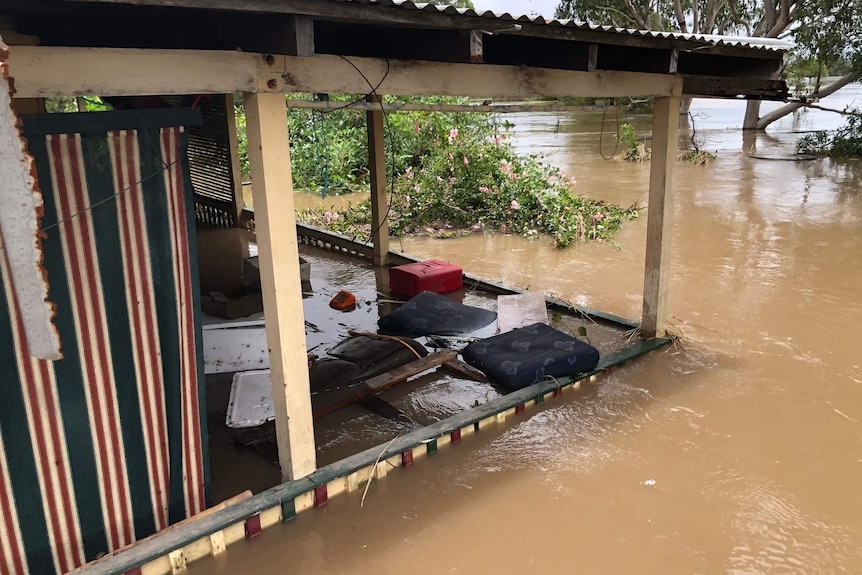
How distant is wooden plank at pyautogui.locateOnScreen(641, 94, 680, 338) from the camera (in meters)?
A: 5.77

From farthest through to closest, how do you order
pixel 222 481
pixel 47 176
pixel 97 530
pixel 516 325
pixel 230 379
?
1. pixel 516 325
2. pixel 230 379
3. pixel 222 481
4. pixel 97 530
5. pixel 47 176

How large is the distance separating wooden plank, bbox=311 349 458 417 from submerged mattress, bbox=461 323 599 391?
0.99ft

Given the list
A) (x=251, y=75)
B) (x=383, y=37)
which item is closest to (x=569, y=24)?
(x=383, y=37)

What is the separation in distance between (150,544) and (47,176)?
1.97 m

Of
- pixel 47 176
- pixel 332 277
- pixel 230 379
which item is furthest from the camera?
pixel 332 277

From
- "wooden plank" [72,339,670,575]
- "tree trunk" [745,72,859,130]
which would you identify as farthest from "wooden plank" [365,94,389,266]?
"tree trunk" [745,72,859,130]

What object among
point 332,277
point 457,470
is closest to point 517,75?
point 457,470

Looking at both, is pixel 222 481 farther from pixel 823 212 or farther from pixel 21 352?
pixel 823 212

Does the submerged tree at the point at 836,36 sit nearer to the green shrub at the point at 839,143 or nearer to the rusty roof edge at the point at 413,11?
the green shrub at the point at 839,143

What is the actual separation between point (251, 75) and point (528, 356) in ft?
11.2

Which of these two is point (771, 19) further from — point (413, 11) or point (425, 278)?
point (413, 11)

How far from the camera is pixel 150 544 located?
3.41 metres

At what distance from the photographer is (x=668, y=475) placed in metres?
4.54

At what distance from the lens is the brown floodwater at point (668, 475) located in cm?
377
